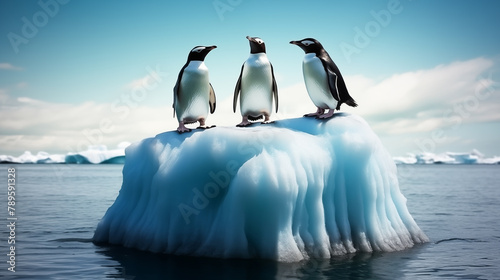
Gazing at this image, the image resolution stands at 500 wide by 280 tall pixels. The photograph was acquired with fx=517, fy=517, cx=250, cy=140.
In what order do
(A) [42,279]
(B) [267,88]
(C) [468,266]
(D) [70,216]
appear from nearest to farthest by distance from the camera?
(A) [42,279], (C) [468,266], (B) [267,88], (D) [70,216]

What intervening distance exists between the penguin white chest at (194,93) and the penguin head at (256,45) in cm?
102

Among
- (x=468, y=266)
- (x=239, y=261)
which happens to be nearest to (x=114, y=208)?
(x=239, y=261)

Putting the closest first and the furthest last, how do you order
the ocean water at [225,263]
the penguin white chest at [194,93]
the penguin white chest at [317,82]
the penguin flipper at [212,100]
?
the ocean water at [225,263]
the penguin white chest at [317,82]
the penguin white chest at [194,93]
the penguin flipper at [212,100]

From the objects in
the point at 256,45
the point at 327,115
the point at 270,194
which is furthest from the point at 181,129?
the point at 327,115

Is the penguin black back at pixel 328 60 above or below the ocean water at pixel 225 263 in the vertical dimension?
above

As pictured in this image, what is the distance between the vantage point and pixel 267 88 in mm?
9844

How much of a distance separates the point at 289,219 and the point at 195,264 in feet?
5.35

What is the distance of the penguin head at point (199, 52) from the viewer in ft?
32.8

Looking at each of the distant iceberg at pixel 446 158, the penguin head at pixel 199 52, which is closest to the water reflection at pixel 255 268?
the penguin head at pixel 199 52

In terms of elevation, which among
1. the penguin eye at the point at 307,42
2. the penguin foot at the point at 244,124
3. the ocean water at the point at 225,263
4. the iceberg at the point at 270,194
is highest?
the penguin eye at the point at 307,42

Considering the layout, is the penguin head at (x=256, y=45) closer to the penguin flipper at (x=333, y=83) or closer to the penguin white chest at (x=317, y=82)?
the penguin white chest at (x=317, y=82)

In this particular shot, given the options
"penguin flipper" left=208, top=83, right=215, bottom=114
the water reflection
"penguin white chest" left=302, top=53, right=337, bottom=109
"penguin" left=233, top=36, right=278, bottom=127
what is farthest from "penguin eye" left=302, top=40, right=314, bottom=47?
the water reflection

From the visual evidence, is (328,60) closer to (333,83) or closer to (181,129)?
(333,83)

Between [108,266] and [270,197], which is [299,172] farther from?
[108,266]
